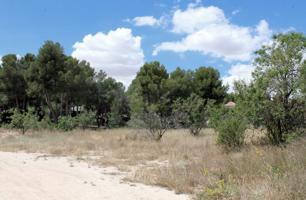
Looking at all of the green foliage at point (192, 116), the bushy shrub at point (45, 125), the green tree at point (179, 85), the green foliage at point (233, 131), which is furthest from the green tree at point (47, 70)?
the green foliage at point (233, 131)

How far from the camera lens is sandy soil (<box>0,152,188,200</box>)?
637 cm

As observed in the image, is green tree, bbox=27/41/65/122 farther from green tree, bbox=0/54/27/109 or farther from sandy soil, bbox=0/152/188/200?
sandy soil, bbox=0/152/188/200

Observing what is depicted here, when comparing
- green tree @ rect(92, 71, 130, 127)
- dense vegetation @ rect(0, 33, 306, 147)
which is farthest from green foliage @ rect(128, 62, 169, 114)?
green tree @ rect(92, 71, 130, 127)

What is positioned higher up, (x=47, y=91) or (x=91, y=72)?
(x=91, y=72)

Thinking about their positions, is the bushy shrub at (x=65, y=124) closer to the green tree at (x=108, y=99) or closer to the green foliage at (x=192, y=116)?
the green foliage at (x=192, y=116)

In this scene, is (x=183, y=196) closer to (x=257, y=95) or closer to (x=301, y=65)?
(x=257, y=95)

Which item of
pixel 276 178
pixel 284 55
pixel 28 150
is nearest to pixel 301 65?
pixel 284 55

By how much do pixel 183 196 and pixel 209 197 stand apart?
80cm

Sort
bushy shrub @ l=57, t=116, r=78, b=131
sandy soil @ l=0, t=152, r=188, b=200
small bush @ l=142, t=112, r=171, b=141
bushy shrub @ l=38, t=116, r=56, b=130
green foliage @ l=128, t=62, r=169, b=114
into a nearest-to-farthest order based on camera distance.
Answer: sandy soil @ l=0, t=152, r=188, b=200 < small bush @ l=142, t=112, r=171, b=141 < bushy shrub @ l=38, t=116, r=56, b=130 < bushy shrub @ l=57, t=116, r=78, b=131 < green foliage @ l=128, t=62, r=169, b=114

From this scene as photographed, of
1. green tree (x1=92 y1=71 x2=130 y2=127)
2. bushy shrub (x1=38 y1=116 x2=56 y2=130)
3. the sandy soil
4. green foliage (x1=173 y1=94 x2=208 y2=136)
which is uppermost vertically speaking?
green tree (x1=92 y1=71 x2=130 y2=127)

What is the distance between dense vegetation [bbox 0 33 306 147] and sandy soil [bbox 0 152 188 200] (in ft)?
16.3

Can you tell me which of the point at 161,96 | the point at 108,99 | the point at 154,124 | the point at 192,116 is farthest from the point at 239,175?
the point at 108,99

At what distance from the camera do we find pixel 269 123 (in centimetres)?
1127

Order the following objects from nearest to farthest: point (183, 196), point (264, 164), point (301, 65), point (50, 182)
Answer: point (183, 196)
point (264, 164)
point (50, 182)
point (301, 65)
